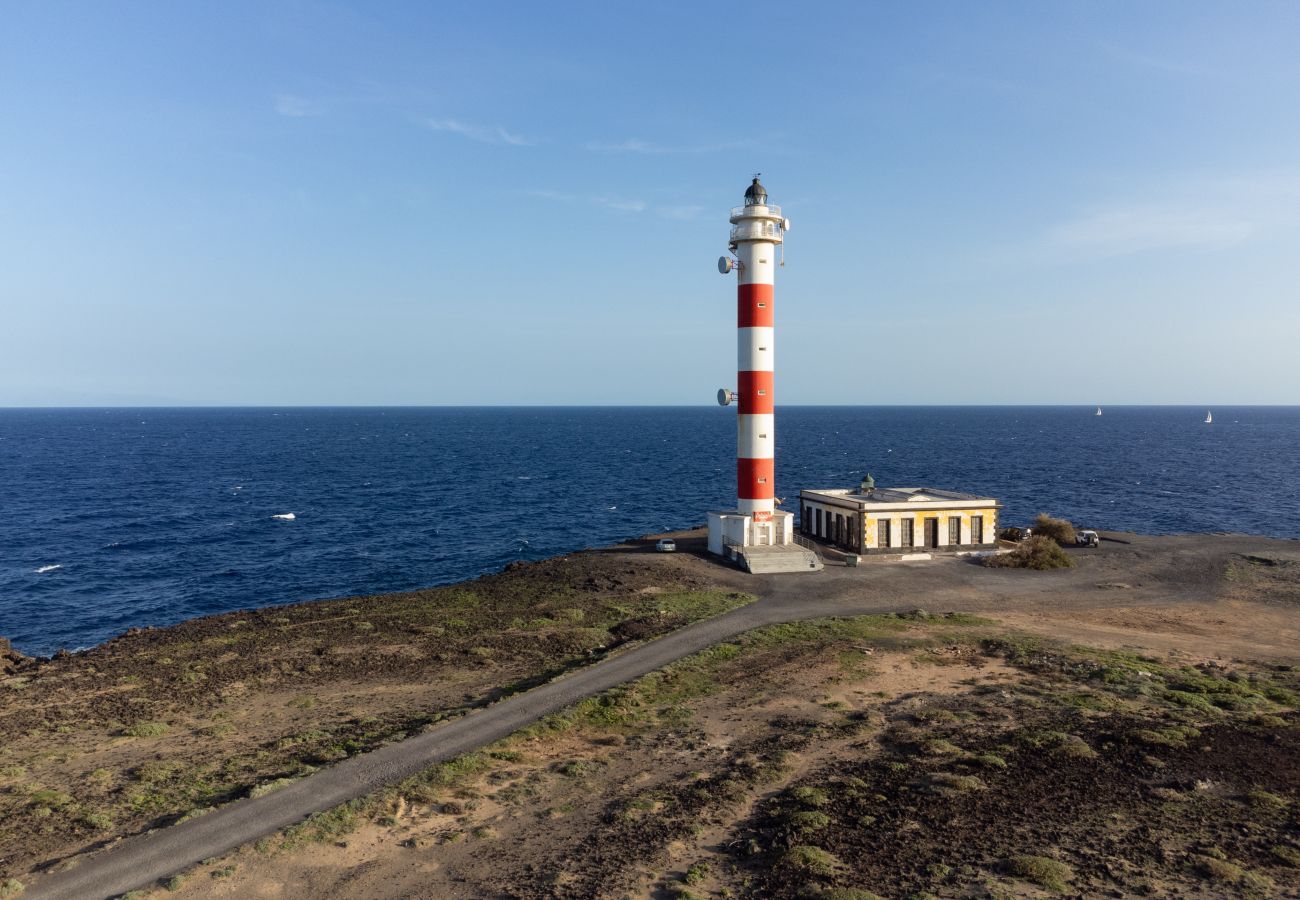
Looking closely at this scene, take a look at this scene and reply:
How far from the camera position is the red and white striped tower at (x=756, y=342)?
174 ft

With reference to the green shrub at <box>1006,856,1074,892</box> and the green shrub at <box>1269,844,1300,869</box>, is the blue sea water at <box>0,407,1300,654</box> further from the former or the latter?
the green shrub at <box>1269,844,1300,869</box>

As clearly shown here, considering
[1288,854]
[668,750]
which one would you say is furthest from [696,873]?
[1288,854]

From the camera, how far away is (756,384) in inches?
2106

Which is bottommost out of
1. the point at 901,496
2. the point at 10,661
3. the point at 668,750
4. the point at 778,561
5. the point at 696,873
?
the point at 10,661

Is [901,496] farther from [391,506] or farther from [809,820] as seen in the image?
[391,506]

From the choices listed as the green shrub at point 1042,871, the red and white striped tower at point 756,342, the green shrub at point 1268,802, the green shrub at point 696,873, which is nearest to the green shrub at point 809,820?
the green shrub at point 696,873

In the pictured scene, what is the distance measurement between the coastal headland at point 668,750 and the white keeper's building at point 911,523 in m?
11.3

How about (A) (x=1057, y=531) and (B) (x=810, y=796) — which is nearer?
(B) (x=810, y=796)

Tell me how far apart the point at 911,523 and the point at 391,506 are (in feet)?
209

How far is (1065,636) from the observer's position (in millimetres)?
38750

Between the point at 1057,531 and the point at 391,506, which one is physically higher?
the point at 1057,531

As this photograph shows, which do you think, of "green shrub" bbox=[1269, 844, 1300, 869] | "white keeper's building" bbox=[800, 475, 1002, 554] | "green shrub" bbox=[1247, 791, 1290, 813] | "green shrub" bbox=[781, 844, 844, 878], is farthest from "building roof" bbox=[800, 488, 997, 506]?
"green shrub" bbox=[781, 844, 844, 878]

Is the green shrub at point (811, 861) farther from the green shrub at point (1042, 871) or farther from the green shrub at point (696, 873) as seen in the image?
the green shrub at point (1042, 871)

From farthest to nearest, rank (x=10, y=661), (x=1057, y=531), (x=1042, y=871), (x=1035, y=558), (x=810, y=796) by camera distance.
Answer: (x=1057, y=531) < (x=1035, y=558) < (x=10, y=661) < (x=810, y=796) < (x=1042, y=871)
